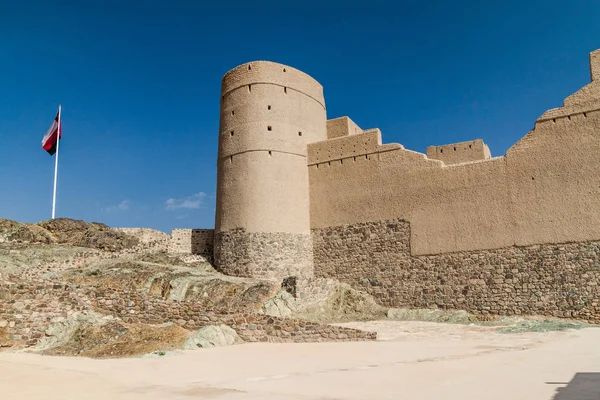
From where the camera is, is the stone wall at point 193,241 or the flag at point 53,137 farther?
the flag at point 53,137

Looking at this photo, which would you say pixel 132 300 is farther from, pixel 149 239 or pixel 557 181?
pixel 557 181

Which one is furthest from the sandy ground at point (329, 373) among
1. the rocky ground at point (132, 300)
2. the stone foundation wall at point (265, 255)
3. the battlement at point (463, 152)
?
the battlement at point (463, 152)

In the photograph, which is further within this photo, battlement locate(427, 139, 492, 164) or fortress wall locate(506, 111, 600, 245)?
battlement locate(427, 139, 492, 164)

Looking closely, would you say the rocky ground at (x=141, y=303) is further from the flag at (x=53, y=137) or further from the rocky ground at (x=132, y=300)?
the flag at (x=53, y=137)

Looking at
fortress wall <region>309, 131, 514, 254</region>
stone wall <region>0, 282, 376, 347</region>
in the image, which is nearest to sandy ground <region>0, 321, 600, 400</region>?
stone wall <region>0, 282, 376, 347</region>

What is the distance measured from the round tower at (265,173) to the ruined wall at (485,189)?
1251mm

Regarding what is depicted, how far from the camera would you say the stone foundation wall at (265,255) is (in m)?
19.2

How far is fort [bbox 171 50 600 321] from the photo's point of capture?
49.4 ft

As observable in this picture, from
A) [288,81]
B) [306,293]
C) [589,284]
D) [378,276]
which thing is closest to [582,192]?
[589,284]

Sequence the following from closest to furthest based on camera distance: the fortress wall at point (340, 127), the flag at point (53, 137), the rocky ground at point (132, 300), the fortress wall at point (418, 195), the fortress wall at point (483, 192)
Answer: the rocky ground at point (132, 300) < the fortress wall at point (483, 192) < the fortress wall at point (418, 195) < the fortress wall at point (340, 127) < the flag at point (53, 137)

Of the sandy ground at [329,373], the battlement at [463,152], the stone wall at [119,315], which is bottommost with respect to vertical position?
the sandy ground at [329,373]

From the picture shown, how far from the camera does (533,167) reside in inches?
620

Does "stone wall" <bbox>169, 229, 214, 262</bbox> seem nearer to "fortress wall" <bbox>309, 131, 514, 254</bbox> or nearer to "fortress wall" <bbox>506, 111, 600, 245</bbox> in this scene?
"fortress wall" <bbox>309, 131, 514, 254</bbox>

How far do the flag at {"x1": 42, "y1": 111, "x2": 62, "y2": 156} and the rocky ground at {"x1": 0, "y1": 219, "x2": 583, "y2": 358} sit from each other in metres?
4.46
